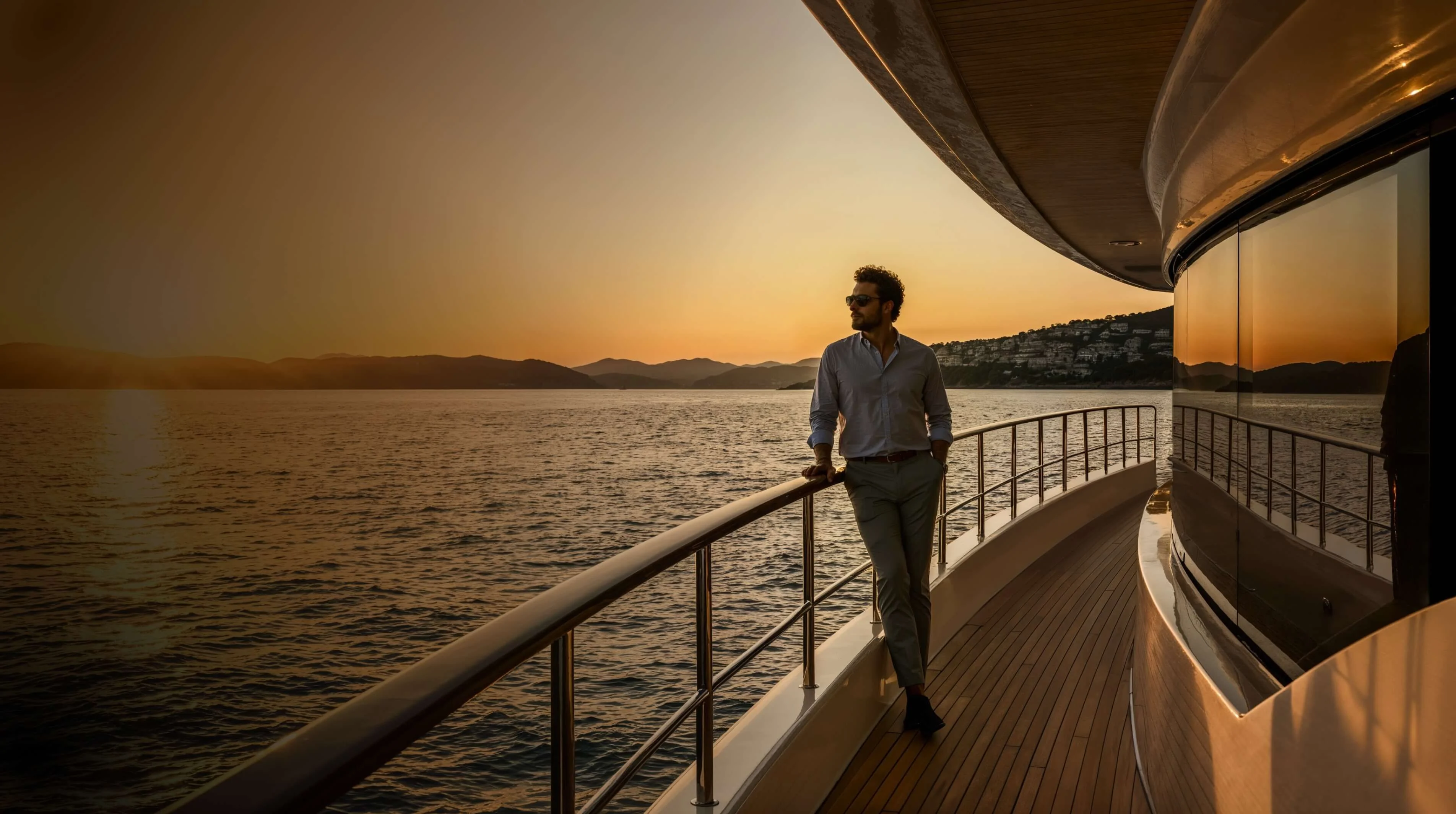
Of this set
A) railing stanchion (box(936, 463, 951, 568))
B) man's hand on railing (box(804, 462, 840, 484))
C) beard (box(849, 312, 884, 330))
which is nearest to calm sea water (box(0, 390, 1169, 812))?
railing stanchion (box(936, 463, 951, 568))

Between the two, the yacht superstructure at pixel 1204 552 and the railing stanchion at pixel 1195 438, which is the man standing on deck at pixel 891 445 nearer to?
the yacht superstructure at pixel 1204 552

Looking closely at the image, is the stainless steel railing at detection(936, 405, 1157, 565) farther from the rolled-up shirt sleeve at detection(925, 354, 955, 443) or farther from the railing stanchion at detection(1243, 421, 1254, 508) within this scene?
the railing stanchion at detection(1243, 421, 1254, 508)

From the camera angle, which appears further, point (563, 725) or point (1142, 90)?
point (1142, 90)

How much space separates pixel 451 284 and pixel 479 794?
46.9 m

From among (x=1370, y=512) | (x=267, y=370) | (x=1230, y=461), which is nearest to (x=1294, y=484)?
(x=1370, y=512)

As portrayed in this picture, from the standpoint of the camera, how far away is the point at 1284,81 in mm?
1526

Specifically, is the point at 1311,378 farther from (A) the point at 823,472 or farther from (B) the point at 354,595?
(B) the point at 354,595

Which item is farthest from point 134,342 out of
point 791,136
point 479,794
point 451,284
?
point 479,794

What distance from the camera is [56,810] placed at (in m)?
20.8

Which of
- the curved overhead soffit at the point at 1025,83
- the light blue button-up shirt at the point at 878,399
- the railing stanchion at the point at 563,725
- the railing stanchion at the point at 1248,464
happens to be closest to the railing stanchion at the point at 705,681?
the railing stanchion at the point at 563,725

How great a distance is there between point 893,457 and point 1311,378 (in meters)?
1.19

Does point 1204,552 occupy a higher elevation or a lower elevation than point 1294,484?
lower

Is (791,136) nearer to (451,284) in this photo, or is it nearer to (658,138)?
(658,138)

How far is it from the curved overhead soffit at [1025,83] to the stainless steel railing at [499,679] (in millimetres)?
1854
